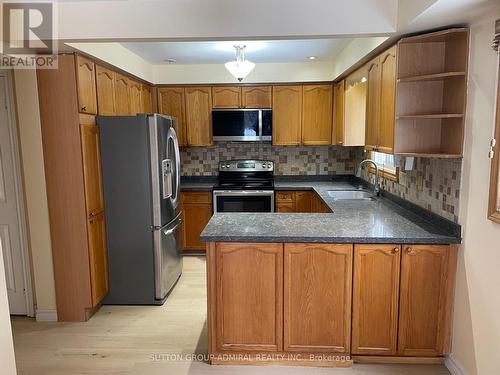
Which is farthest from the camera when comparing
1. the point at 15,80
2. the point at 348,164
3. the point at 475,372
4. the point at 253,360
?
the point at 348,164

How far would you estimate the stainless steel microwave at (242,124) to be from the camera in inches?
164

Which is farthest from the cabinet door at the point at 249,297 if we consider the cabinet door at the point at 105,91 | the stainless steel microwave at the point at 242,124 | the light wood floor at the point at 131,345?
the stainless steel microwave at the point at 242,124

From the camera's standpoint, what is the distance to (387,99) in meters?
2.43

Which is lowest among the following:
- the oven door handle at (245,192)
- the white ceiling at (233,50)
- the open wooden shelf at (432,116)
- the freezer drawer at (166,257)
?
the freezer drawer at (166,257)

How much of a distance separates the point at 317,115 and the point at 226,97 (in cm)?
115

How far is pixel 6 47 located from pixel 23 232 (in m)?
1.41

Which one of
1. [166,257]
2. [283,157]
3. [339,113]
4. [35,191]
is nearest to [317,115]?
[339,113]

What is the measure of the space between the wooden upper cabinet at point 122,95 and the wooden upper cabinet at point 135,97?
0.08m

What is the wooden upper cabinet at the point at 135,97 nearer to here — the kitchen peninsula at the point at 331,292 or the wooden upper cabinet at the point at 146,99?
the wooden upper cabinet at the point at 146,99

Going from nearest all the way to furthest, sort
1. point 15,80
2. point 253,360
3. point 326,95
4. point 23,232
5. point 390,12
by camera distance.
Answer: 1. point 390,12
2. point 253,360
3. point 15,80
4. point 23,232
5. point 326,95

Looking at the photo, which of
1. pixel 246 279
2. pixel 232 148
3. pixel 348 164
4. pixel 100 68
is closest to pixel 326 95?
pixel 348 164

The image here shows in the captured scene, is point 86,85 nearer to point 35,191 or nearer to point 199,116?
point 35,191

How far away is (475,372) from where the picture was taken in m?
1.91

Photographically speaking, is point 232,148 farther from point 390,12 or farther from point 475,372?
point 475,372
